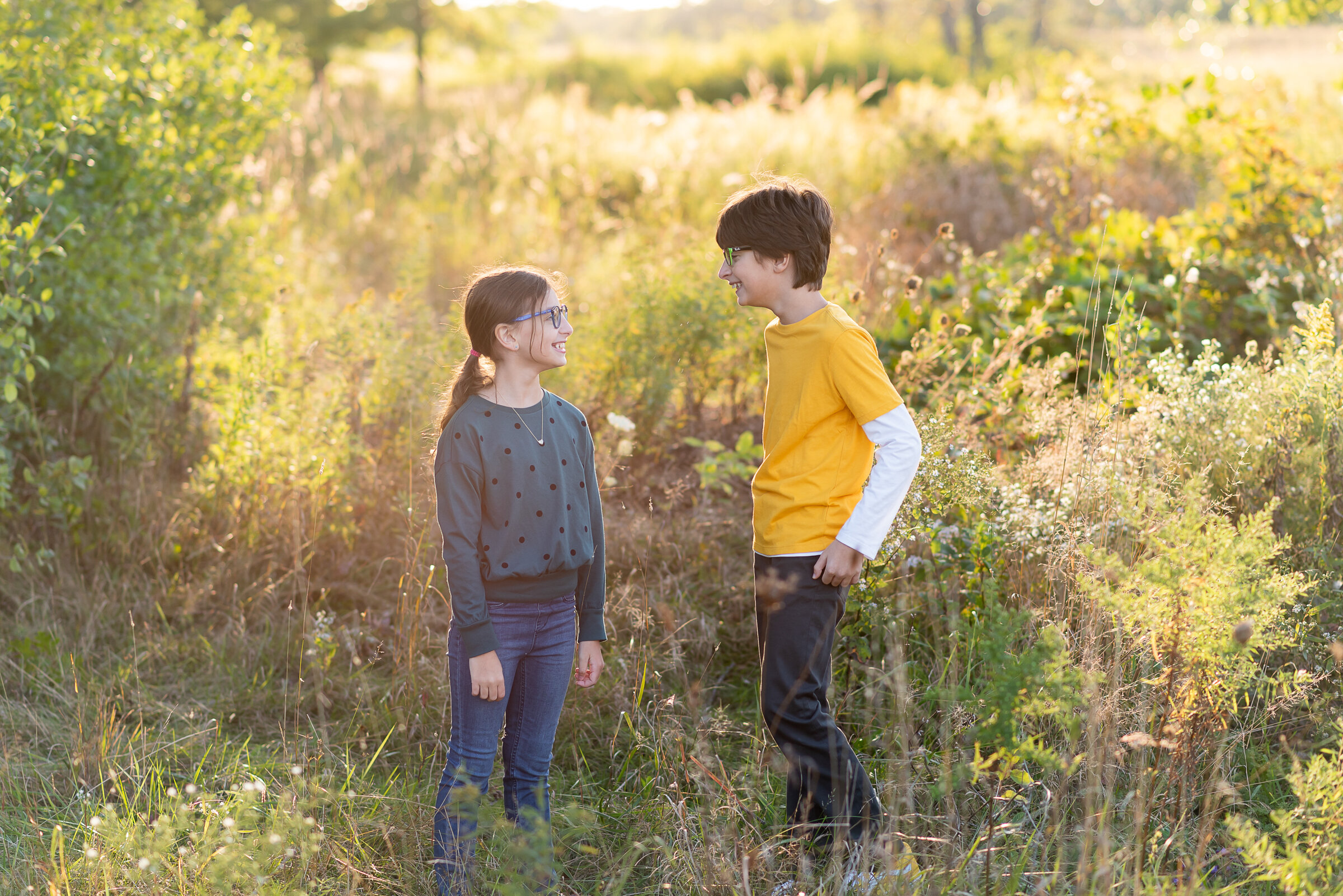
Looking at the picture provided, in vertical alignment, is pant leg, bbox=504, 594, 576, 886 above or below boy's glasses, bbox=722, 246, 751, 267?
below

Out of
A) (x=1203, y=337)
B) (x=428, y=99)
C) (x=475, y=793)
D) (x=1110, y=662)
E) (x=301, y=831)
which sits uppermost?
(x=428, y=99)

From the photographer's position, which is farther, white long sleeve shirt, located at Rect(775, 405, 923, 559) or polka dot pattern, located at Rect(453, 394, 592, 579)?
polka dot pattern, located at Rect(453, 394, 592, 579)

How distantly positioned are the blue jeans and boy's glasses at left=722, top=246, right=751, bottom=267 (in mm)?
938

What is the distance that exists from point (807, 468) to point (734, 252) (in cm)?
56

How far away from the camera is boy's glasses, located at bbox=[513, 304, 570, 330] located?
2.37 meters

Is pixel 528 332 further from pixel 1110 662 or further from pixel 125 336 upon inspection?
pixel 125 336

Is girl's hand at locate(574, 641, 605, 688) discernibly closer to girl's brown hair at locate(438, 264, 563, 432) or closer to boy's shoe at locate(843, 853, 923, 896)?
girl's brown hair at locate(438, 264, 563, 432)

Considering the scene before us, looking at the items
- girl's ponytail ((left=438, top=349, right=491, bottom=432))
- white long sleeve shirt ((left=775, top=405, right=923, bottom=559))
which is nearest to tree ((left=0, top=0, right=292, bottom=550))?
girl's ponytail ((left=438, top=349, right=491, bottom=432))

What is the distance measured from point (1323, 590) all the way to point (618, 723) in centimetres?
220

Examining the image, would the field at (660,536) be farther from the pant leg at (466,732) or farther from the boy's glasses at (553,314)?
the boy's glasses at (553,314)

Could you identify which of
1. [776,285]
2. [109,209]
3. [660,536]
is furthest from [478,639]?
[109,209]

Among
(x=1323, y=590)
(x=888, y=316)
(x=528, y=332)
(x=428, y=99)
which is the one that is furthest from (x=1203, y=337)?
(x=428, y=99)

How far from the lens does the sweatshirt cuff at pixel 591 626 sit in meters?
2.52

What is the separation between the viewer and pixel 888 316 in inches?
195
